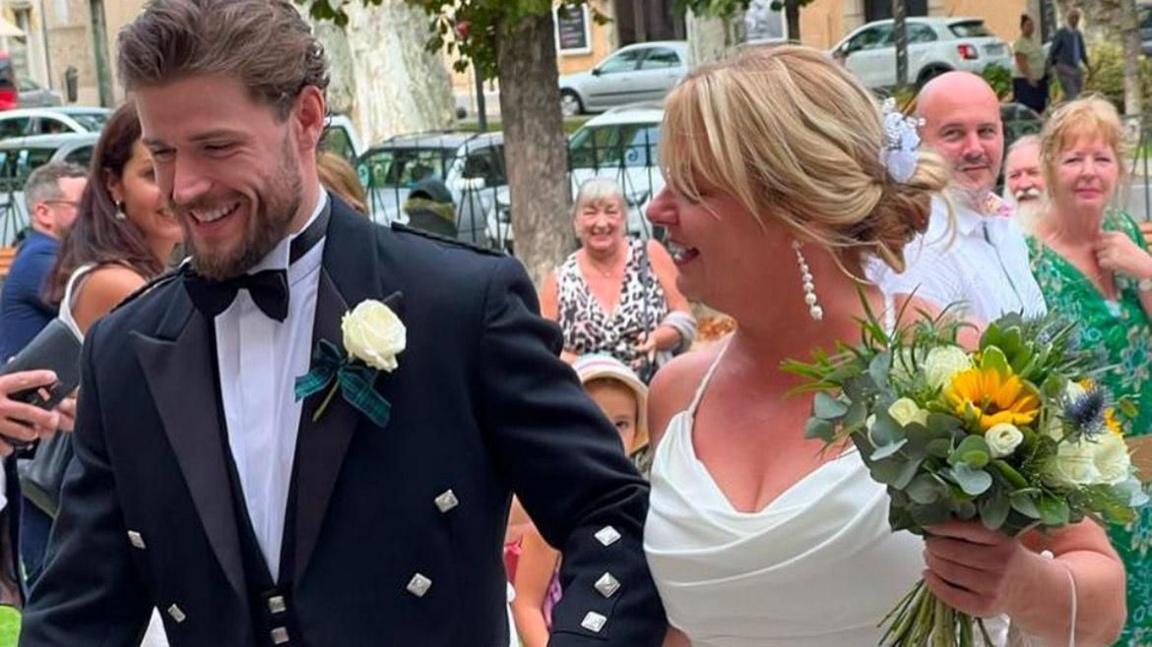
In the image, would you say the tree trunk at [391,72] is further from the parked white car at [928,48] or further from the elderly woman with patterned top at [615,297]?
the elderly woman with patterned top at [615,297]

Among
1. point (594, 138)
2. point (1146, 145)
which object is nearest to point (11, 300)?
point (1146, 145)

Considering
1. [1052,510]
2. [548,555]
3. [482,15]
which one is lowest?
[548,555]

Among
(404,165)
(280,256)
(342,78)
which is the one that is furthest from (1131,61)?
(280,256)

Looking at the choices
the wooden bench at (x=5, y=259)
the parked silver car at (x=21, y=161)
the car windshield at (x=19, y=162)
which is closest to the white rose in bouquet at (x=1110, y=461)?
the wooden bench at (x=5, y=259)

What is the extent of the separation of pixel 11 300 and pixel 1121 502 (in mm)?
4624

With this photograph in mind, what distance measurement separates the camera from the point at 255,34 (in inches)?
108

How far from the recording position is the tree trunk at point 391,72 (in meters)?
23.5

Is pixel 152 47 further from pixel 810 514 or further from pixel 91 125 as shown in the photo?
pixel 91 125

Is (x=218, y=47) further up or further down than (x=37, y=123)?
further up

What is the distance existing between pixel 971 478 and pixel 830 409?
22 cm

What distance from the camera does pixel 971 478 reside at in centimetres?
238

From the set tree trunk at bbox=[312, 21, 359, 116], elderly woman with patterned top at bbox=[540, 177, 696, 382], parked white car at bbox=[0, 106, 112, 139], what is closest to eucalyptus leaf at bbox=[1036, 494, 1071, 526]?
elderly woman with patterned top at bbox=[540, 177, 696, 382]

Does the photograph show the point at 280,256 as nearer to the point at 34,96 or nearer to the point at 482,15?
the point at 482,15

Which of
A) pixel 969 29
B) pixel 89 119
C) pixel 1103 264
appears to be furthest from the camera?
pixel 969 29
